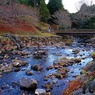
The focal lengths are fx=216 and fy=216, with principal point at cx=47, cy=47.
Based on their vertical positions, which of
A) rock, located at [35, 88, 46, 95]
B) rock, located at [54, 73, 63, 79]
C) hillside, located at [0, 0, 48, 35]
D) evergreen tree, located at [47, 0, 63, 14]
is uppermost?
evergreen tree, located at [47, 0, 63, 14]

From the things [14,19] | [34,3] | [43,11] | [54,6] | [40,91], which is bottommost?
[40,91]

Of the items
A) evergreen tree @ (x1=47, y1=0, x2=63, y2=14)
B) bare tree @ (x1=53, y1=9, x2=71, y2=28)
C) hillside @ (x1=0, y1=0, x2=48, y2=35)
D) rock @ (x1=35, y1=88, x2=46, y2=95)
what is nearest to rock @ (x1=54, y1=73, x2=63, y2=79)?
rock @ (x1=35, y1=88, x2=46, y2=95)

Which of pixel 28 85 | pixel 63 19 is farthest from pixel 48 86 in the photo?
pixel 63 19

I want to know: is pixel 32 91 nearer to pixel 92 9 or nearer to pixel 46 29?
pixel 46 29

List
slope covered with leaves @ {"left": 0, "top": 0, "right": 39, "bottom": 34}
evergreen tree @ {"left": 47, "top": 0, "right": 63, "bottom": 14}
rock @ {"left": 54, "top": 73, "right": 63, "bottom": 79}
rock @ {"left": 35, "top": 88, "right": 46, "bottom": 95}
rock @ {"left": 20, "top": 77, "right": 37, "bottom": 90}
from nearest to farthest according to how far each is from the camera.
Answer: rock @ {"left": 35, "top": 88, "right": 46, "bottom": 95}, rock @ {"left": 20, "top": 77, "right": 37, "bottom": 90}, rock @ {"left": 54, "top": 73, "right": 63, "bottom": 79}, slope covered with leaves @ {"left": 0, "top": 0, "right": 39, "bottom": 34}, evergreen tree @ {"left": 47, "top": 0, "right": 63, "bottom": 14}

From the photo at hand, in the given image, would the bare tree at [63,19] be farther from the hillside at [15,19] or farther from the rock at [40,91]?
the rock at [40,91]

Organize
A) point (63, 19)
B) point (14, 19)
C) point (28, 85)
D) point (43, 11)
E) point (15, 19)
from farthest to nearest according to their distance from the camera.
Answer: point (63, 19) → point (43, 11) → point (15, 19) → point (14, 19) → point (28, 85)

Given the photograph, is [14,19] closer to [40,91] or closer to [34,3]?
[34,3]

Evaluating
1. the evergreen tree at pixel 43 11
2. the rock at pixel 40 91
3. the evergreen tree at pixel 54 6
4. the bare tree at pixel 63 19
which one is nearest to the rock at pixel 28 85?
the rock at pixel 40 91

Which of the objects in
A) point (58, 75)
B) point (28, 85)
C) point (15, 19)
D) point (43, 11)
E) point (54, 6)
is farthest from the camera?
point (54, 6)

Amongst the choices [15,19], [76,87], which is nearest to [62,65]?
[76,87]

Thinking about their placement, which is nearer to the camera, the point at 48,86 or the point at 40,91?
the point at 40,91

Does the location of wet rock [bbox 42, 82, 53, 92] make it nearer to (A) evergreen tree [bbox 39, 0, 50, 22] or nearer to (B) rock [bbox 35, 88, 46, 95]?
(B) rock [bbox 35, 88, 46, 95]

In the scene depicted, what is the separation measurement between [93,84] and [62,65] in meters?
14.4
